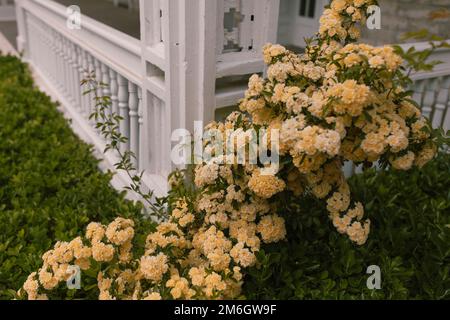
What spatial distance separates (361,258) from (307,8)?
649cm

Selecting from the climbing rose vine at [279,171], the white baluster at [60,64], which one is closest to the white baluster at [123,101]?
the climbing rose vine at [279,171]

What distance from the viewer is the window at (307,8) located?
773 cm

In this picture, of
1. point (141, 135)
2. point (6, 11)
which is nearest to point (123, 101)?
point (141, 135)

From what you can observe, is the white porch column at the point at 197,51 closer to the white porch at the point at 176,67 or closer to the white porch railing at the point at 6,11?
the white porch at the point at 176,67

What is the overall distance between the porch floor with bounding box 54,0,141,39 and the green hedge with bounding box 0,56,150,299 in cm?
249

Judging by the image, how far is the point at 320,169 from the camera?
1800 mm

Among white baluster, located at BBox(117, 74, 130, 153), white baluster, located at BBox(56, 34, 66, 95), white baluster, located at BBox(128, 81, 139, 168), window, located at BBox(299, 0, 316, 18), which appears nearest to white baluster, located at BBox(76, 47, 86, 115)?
white baluster, located at BBox(56, 34, 66, 95)

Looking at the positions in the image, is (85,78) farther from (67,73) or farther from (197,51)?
(197,51)

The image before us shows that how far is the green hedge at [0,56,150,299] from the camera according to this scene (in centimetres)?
270

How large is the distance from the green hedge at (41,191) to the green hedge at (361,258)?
0.82m
